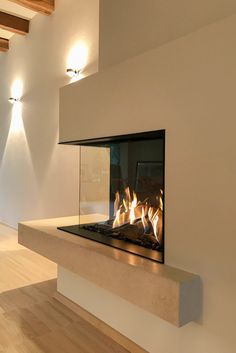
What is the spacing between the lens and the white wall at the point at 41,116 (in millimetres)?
3346

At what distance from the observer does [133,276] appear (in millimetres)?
1396

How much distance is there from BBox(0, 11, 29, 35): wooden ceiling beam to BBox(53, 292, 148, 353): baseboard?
12.4 feet

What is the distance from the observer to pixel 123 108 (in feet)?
5.37

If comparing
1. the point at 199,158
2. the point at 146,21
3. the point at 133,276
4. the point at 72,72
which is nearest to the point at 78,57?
the point at 72,72

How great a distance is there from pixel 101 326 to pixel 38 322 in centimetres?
44

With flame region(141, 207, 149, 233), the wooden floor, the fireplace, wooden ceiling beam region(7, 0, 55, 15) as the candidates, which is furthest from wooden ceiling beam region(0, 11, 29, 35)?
flame region(141, 207, 149, 233)

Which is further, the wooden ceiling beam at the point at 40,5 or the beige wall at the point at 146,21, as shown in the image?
the wooden ceiling beam at the point at 40,5

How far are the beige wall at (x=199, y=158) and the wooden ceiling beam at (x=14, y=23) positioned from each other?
344cm

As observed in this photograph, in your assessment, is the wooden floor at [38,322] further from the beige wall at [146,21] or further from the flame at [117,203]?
the beige wall at [146,21]

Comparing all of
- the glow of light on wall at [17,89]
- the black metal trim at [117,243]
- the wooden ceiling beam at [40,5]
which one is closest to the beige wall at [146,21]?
the black metal trim at [117,243]

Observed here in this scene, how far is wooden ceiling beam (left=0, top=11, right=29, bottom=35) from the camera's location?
4129mm

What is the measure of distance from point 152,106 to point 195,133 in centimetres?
30

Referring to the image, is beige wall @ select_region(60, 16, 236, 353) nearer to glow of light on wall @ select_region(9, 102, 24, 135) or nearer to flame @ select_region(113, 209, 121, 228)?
flame @ select_region(113, 209, 121, 228)

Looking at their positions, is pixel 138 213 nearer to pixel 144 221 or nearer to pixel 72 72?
pixel 144 221
